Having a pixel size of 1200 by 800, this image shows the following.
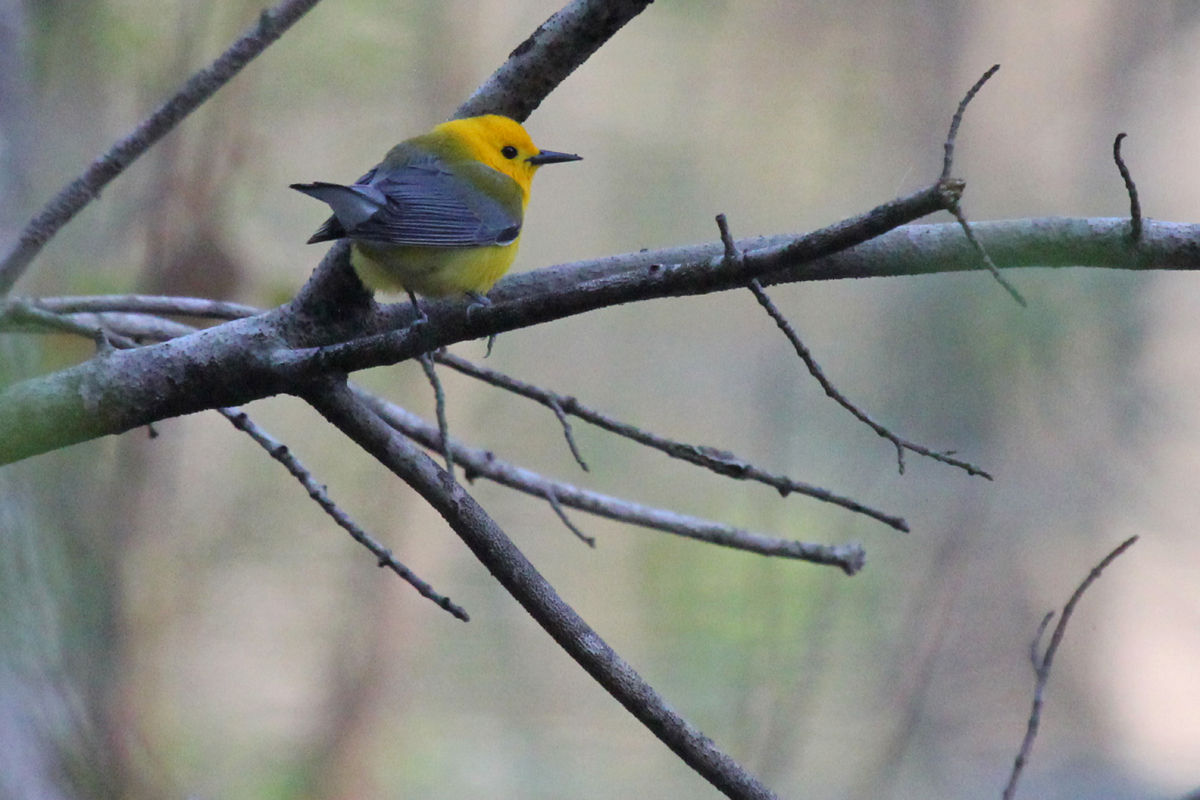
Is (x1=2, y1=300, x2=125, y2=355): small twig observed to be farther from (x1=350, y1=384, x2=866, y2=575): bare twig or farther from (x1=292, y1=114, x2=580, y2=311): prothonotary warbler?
(x1=350, y1=384, x2=866, y2=575): bare twig

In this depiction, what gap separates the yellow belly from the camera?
2.37m

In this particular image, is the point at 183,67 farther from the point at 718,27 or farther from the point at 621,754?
the point at 621,754

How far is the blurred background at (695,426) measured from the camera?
632 cm

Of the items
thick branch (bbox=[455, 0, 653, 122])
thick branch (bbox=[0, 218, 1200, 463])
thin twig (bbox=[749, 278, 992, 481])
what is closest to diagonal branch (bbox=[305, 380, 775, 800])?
thick branch (bbox=[0, 218, 1200, 463])

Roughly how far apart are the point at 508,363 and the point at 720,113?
3.40m

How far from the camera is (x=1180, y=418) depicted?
730cm

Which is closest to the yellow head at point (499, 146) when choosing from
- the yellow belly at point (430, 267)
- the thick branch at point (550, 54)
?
the yellow belly at point (430, 267)

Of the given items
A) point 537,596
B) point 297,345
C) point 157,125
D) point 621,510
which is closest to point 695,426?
point 621,510

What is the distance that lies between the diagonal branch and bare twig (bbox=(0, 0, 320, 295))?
3.49 ft

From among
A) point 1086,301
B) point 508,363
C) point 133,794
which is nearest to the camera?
point 133,794

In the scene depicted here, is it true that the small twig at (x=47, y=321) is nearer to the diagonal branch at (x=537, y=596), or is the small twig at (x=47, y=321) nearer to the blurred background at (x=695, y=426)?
the diagonal branch at (x=537, y=596)

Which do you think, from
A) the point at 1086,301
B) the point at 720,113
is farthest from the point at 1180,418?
→ the point at 720,113

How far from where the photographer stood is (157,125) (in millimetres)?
2607

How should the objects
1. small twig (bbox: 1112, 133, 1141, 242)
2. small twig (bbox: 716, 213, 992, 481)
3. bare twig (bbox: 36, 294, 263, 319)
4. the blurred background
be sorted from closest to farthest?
small twig (bbox: 716, 213, 992, 481), small twig (bbox: 1112, 133, 1141, 242), bare twig (bbox: 36, 294, 263, 319), the blurred background
